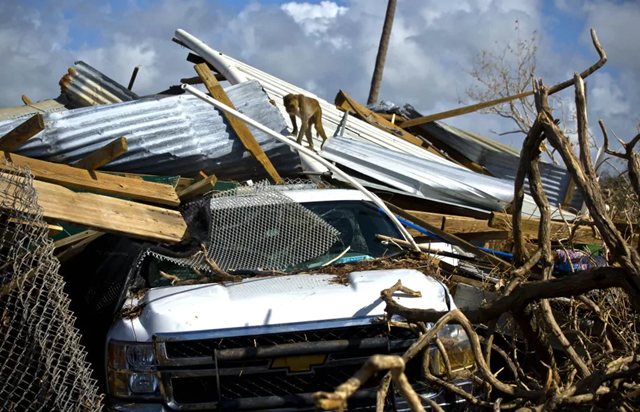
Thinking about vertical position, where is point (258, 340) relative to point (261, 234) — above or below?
below

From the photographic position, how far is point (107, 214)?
467 cm

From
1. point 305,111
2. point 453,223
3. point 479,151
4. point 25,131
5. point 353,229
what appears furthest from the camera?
point 479,151

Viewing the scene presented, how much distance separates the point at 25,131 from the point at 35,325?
2.03m

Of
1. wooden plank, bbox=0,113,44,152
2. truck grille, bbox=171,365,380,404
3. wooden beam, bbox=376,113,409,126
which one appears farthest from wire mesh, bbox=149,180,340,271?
wooden beam, bbox=376,113,409,126

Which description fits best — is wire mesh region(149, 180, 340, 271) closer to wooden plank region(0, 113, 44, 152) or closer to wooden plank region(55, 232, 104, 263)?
wooden plank region(55, 232, 104, 263)

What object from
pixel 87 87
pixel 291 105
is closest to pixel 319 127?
pixel 291 105

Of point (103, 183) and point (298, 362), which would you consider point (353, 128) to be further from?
point (298, 362)

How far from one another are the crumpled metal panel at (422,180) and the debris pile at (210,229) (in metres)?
0.02

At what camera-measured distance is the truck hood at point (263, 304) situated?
12.5 feet

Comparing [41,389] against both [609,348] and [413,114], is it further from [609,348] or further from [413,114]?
[413,114]

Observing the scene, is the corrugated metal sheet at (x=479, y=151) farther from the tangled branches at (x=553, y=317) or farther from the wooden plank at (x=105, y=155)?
the tangled branches at (x=553, y=317)

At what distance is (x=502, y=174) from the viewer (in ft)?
43.9

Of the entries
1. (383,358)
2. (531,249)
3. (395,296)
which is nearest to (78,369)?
(395,296)

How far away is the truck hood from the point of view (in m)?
3.81
